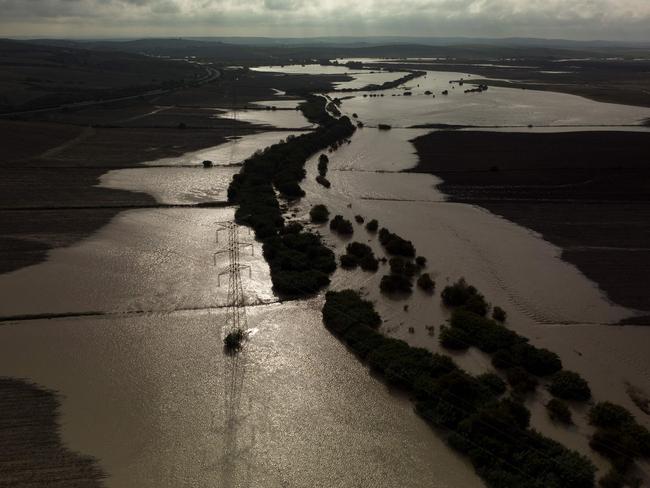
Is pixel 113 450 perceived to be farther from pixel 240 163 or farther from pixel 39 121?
pixel 39 121

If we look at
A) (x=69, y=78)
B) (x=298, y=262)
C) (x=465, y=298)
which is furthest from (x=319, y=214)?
(x=69, y=78)

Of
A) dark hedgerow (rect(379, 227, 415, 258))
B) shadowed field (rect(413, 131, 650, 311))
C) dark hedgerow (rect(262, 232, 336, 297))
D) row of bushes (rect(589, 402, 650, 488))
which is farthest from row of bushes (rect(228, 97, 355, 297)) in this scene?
row of bushes (rect(589, 402, 650, 488))

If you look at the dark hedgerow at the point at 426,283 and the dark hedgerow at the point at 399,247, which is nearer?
the dark hedgerow at the point at 426,283

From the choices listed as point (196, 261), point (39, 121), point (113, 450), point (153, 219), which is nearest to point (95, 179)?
point (153, 219)

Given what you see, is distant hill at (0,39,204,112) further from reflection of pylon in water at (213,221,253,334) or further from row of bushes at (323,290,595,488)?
row of bushes at (323,290,595,488)

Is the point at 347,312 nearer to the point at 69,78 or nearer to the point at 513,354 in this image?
the point at 513,354


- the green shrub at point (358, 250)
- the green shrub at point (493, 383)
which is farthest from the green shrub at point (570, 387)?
the green shrub at point (358, 250)

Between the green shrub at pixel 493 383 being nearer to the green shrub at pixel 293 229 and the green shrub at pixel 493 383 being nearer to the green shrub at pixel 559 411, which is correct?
the green shrub at pixel 559 411
